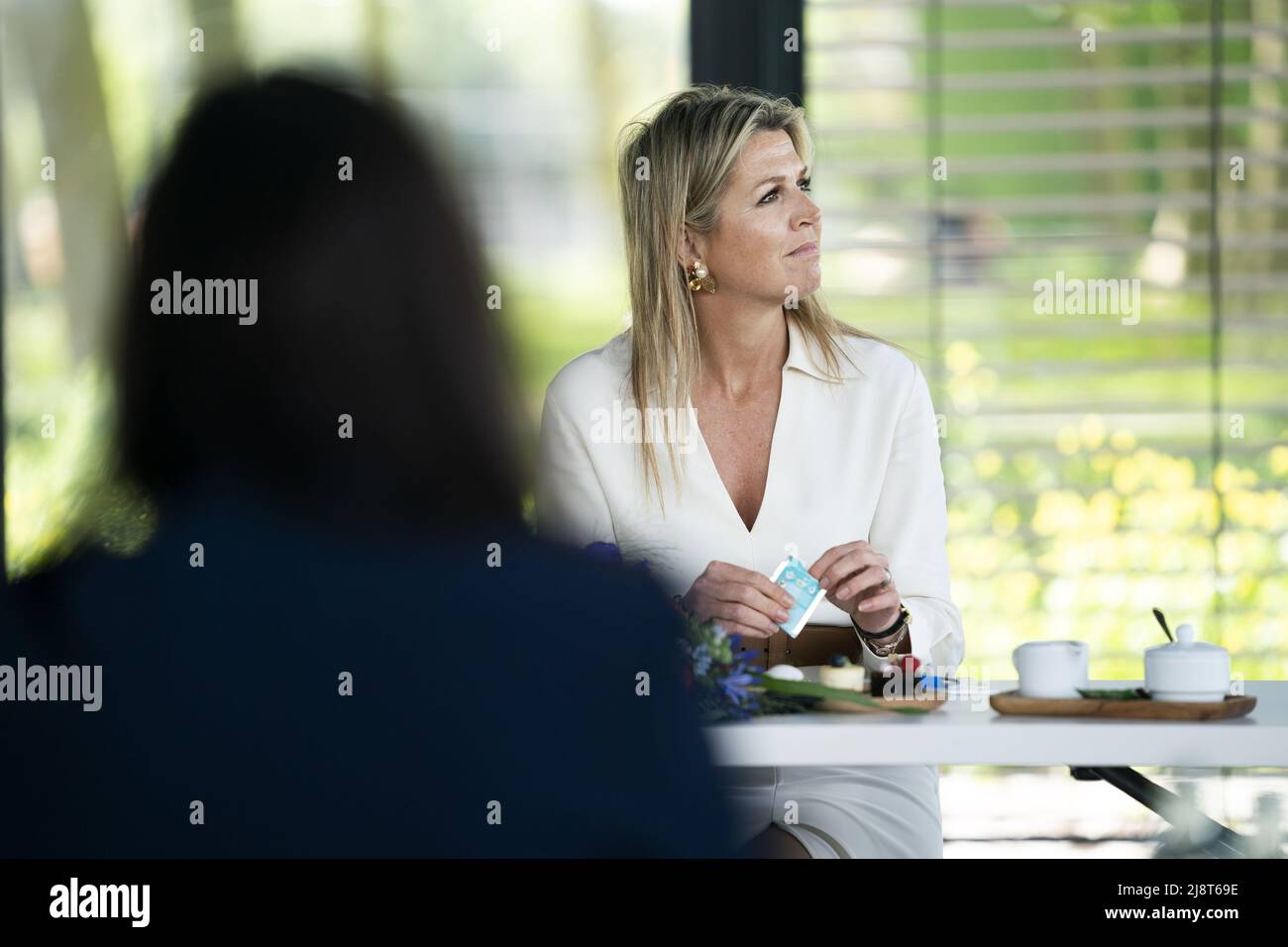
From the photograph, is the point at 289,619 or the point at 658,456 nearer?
the point at 289,619

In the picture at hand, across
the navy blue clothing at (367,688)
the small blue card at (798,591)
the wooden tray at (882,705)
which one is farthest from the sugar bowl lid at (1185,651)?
the navy blue clothing at (367,688)

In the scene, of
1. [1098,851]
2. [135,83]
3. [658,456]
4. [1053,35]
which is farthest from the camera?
[1053,35]

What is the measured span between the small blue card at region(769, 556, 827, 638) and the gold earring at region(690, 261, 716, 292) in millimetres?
713

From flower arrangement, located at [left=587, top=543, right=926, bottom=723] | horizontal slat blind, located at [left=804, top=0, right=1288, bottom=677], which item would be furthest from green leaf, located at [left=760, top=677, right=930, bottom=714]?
horizontal slat blind, located at [left=804, top=0, right=1288, bottom=677]

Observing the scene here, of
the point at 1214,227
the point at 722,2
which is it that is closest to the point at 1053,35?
the point at 1214,227

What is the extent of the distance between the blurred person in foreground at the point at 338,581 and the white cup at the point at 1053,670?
1.43 ft

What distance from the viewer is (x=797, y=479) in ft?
7.38

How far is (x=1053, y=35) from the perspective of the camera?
276 centimetres

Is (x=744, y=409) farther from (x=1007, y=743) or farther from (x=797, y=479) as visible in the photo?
(x=1007, y=743)

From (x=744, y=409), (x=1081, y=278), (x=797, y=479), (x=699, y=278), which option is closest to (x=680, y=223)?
(x=699, y=278)

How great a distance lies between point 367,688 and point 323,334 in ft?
1.27

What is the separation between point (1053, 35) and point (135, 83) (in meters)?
1.75

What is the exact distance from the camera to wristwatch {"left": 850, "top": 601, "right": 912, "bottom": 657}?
1946 millimetres

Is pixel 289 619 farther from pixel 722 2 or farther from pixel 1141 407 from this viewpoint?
pixel 1141 407
